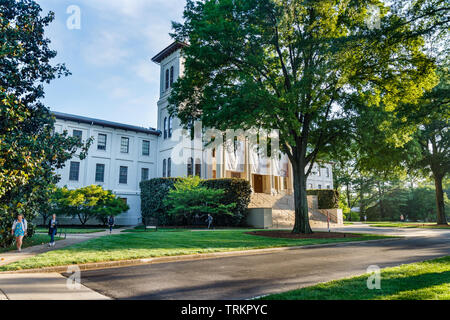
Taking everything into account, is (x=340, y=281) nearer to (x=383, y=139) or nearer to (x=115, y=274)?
(x=115, y=274)

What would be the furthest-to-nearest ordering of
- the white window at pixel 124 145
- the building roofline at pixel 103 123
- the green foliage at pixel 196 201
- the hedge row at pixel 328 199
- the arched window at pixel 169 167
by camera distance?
the hedge row at pixel 328 199
the white window at pixel 124 145
the arched window at pixel 169 167
the building roofline at pixel 103 123
the green foliage at pixel 196 201

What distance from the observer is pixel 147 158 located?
38875mm

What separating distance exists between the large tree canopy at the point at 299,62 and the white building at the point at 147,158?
1404 cm

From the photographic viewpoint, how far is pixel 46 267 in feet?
27.2

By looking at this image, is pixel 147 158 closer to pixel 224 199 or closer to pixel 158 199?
pixel 158 199

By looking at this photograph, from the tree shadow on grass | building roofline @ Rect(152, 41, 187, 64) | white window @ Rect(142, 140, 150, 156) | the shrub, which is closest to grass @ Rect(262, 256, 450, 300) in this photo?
the tree shadow on grass

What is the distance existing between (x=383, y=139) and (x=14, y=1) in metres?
20.7

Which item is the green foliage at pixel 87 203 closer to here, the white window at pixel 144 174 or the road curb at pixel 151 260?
the white window at pixel 144 174

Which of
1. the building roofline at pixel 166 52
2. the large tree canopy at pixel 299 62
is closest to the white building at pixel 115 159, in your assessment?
the building roofline at pixel 166 52

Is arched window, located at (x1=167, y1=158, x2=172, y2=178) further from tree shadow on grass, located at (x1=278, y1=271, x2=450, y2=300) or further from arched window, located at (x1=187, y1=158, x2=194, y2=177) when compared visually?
tree shadow on grass, located at (x1=278, y1=271, x2=450, y2=300)

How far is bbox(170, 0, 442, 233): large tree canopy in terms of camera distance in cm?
1537

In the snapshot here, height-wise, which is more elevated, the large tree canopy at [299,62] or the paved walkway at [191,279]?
the large tree canopy at [299,62]

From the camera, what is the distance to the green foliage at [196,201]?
25.8m

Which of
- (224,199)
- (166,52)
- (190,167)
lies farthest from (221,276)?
(166,52)
